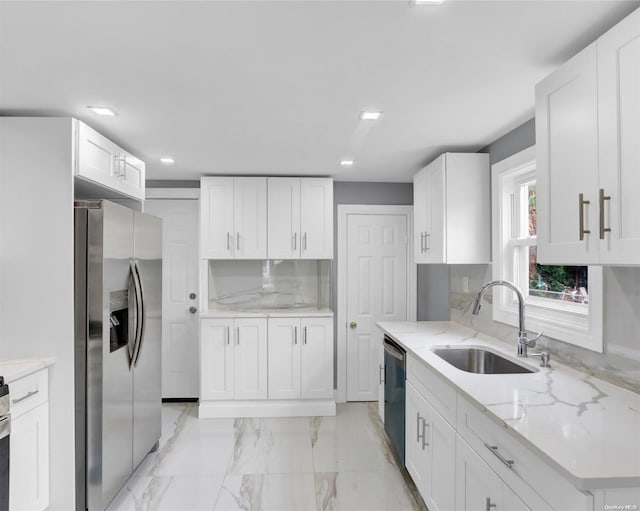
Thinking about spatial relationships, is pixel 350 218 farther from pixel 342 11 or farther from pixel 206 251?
pixel 342 11

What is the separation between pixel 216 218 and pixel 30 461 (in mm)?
2379

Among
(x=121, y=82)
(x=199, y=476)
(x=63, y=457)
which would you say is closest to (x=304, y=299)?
(x=199, y=476)

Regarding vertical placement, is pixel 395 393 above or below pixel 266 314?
below

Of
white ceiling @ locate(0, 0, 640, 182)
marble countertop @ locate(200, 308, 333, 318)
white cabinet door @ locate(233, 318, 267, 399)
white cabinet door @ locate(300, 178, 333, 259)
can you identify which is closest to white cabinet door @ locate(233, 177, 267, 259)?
white cabinet door @ locate(300, 178, 333, 259)

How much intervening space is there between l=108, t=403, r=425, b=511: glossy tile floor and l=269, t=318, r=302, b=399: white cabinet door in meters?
0.27

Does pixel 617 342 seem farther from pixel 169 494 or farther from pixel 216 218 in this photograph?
pixel 216 218

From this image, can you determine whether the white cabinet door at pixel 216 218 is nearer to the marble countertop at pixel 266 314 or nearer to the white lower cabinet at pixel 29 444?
the marble countertop at pixel 266 314

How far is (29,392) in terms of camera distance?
2033 millimetres

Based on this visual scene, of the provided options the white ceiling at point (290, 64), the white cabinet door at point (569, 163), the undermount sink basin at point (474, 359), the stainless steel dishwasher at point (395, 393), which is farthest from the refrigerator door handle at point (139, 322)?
the white cabinet door at point (569, 163)

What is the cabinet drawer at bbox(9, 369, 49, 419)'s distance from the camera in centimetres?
194

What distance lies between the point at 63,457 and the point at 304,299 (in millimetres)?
2582

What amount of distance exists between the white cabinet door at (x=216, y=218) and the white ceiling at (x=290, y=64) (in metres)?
1.08

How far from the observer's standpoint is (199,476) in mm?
2807

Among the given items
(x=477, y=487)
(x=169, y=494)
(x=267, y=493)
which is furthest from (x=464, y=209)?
(x=169, y=494)
